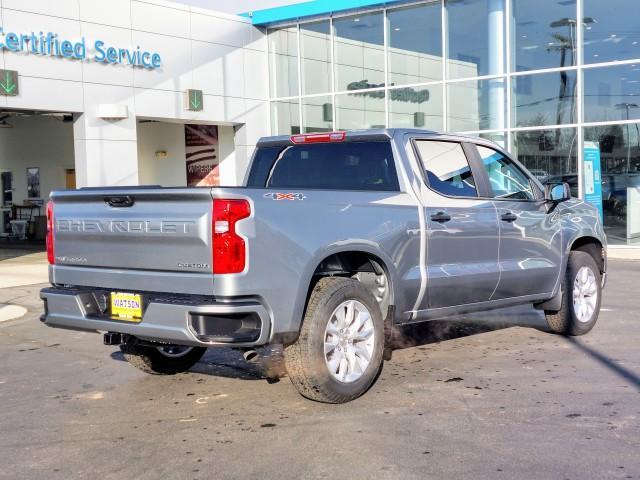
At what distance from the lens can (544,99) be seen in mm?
17797

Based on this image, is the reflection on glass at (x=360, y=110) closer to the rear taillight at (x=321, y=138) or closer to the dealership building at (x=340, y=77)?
Result: the dealership building at (x=340, y=77)

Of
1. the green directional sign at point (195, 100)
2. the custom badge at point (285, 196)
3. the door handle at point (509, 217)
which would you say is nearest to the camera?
the custom badge at point (285, 196)

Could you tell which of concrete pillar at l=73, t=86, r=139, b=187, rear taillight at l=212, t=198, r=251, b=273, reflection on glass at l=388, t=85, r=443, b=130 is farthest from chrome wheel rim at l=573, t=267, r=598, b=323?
concrete pillar at l=73, t=86, r=139, b=187

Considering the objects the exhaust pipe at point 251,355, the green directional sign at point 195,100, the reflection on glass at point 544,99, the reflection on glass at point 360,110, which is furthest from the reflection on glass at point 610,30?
the exhaust pipe at point 251,355

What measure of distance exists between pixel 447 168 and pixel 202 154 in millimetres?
18094

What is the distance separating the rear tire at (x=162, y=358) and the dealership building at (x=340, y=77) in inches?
458

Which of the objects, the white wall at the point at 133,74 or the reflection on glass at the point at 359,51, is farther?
the reflection on glass at the point at 359,51

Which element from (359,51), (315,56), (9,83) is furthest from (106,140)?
(359,51)

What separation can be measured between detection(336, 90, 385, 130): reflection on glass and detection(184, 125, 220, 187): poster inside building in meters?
4.20

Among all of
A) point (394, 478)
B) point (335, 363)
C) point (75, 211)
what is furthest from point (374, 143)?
point (394, 478)

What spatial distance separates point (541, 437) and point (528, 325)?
13.0 ft

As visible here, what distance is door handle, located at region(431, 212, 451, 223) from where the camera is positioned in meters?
6.04

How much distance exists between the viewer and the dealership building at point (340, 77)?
16953 millimetres

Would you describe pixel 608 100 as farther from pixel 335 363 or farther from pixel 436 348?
pixel 335 363
